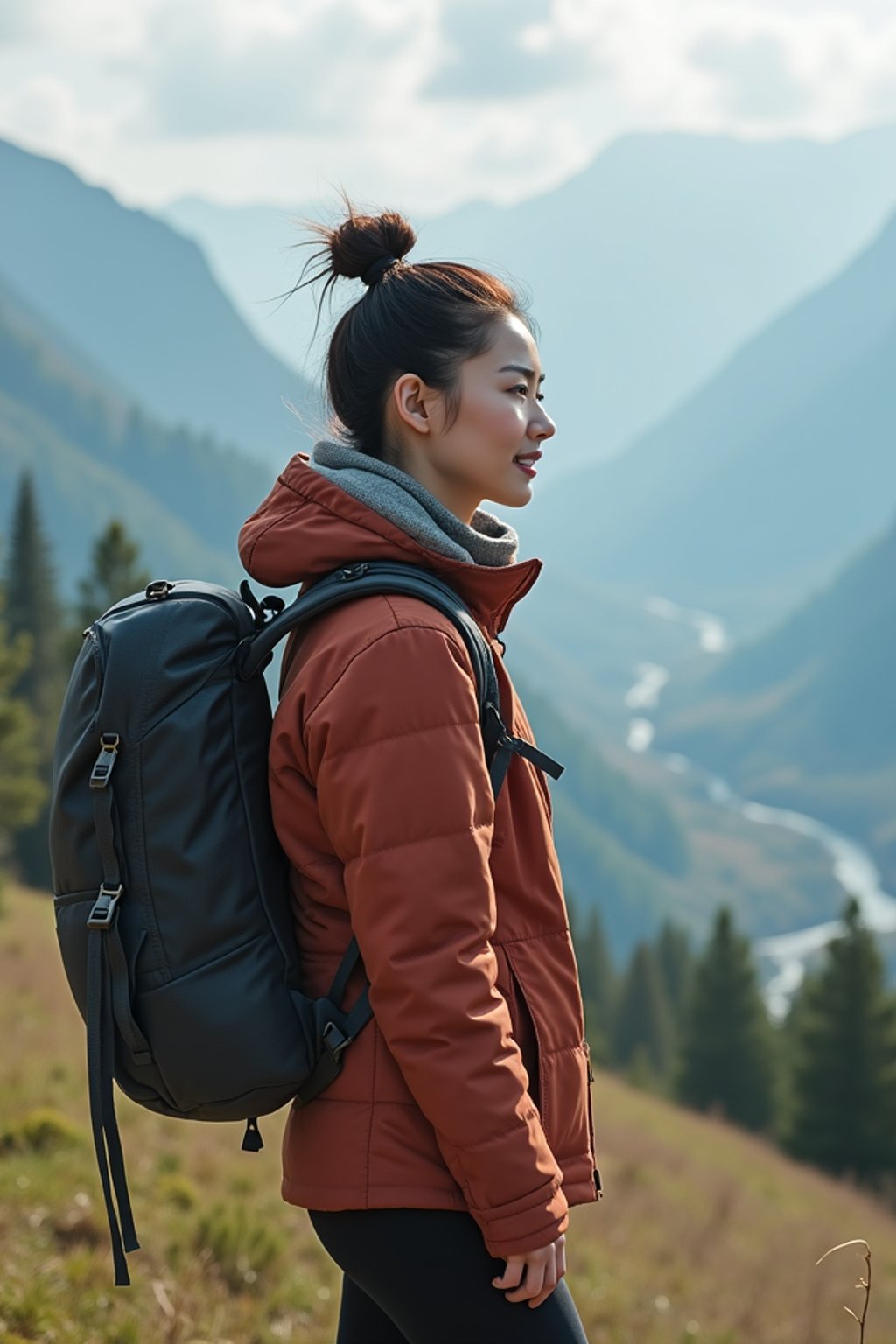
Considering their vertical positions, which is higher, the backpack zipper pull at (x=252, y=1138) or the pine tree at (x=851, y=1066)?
the backpack zipper pull at (x=252, y=1138)

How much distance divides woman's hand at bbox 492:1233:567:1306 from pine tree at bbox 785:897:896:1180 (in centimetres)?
3445

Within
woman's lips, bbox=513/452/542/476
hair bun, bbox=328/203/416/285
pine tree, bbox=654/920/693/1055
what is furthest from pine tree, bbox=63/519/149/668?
pine tree, bbox=654/920/693/1055

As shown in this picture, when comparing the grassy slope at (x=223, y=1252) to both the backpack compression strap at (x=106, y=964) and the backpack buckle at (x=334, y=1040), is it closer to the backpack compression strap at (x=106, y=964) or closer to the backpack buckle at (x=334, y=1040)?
the backpack compression strap at (x=106, y=964)

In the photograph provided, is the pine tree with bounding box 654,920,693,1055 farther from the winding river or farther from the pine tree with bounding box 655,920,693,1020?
the winding river

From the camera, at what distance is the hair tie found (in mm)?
2928

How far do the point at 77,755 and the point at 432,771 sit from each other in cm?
64

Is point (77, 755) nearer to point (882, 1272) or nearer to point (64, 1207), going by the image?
point (64, 1207)

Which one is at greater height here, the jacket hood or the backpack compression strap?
the jacket hood

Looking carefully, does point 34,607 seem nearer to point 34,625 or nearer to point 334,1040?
point 34,625

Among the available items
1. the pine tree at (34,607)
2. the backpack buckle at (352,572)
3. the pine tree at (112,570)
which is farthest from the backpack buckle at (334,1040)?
the pine tree at (34,607)

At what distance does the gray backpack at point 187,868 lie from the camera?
7.82 feet

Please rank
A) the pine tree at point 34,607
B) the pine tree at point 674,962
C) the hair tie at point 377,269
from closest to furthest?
the hair tie at point 377,269 < the pine tree at point 34,607 < the pine tree at point 674,962

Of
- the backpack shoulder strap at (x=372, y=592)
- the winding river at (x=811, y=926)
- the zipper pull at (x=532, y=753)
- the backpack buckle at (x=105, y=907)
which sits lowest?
the winding river at (x=811, y=926)

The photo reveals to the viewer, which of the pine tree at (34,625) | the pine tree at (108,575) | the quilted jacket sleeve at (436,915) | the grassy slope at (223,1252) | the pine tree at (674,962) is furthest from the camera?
the pine tree at (674,962)
